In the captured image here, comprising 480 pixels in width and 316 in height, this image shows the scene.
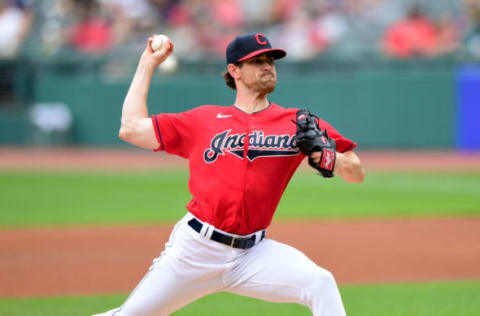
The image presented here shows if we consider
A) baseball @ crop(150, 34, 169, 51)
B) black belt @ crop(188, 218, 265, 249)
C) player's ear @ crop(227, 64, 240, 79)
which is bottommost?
Result: black belt @ crop(188, 218, 265, 249)

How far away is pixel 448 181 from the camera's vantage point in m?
13.3

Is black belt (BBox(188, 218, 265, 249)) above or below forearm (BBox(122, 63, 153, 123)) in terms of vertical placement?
below

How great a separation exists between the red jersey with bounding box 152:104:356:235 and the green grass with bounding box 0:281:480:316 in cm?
167

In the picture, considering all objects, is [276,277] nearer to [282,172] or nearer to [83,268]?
[282,172]

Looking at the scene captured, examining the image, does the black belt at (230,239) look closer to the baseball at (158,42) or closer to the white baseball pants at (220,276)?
the white baseball pants at (220,276)

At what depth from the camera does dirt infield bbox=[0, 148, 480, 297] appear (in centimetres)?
655

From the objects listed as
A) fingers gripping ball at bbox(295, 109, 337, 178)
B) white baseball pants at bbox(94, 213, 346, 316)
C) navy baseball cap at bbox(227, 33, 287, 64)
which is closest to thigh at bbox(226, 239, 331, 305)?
white baseball pants at bbox(94, 213, 346, 316)

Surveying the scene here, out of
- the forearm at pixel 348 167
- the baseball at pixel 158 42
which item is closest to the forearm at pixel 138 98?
the baseball at pixel 158 42

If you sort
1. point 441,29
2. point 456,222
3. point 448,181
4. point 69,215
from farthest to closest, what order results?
point 441,29, point 448,181, point 69,215, point 456,222

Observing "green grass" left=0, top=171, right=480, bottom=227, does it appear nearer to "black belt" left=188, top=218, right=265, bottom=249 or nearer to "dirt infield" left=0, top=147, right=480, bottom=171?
"dirt infield" left=0, top=147, right=480, bottom=171

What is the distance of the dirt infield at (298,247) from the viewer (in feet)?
21.5

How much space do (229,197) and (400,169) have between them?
454 inches

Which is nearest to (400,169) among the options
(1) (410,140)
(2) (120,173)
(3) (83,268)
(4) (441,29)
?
(1) (410,140)

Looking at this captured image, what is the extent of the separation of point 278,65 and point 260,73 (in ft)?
45.7
